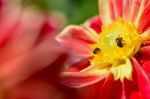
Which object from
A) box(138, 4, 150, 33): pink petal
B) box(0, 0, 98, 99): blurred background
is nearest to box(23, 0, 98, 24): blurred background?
box(0, 0, 98, 99): blurred background

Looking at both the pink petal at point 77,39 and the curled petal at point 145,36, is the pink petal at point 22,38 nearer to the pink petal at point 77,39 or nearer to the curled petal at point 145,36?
the pink petal at point 77,39

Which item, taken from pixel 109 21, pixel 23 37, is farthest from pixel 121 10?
pixel 23 37

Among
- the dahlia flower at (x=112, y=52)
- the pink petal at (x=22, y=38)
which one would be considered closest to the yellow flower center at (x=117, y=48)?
the dahlia flower at (x=112, y=52)

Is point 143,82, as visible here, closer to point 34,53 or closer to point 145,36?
point 145,36

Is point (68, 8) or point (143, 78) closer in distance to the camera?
point (143, 78)

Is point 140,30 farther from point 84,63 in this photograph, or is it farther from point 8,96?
point 8,96

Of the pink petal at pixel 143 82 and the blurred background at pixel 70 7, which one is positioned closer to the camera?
the pink petal at pixel 143 82

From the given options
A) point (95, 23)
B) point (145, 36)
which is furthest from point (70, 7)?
point (145, 36)

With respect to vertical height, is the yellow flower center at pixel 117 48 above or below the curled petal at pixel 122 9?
below
